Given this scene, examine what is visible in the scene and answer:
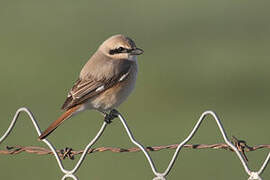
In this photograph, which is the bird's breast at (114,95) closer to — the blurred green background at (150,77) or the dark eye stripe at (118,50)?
the dark eye stripe at (118,50)

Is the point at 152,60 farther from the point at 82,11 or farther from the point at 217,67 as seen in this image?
the point at 82,11

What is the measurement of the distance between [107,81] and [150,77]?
1135cm

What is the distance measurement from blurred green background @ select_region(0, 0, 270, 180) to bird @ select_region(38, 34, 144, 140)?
142 inches

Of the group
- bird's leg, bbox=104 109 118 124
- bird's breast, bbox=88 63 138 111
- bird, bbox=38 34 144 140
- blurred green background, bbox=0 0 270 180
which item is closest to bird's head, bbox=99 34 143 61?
bird, bbox=38 34 144 140

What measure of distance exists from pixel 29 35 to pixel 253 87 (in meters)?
9.87

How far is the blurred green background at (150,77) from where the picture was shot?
11312 millimetres

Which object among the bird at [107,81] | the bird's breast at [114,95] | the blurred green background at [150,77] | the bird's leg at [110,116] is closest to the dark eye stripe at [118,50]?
the bird at [107,81]

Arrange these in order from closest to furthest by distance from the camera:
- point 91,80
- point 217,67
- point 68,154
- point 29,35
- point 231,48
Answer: point 68,154
point 91,80
point 217,67
point 231,48
point 29,35

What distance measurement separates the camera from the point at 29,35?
24766 mm

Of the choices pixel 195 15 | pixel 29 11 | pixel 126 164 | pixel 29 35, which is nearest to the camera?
pixel 126 164

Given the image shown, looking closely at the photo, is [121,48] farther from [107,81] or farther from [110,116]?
[110,116]

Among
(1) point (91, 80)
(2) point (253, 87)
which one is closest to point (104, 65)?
(1) point (91, 80)

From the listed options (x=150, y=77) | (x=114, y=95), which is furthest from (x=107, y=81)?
(x=150, y=77)

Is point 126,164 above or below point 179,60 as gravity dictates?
below
